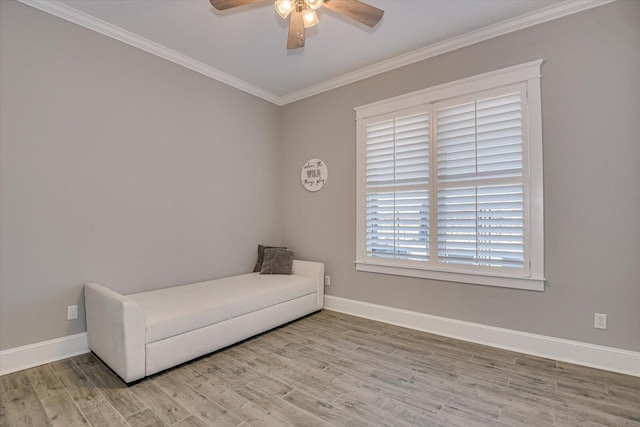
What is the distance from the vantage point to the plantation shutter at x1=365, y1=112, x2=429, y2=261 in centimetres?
325

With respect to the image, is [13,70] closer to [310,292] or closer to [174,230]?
[174,230]

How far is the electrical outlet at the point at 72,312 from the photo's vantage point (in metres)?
2.58

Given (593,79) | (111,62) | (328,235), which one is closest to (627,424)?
(593,79)

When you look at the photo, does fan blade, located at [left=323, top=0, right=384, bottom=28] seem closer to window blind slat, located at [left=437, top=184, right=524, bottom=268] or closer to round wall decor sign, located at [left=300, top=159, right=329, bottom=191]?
window blind slat, located at [left=437, top=184, right=524, bottom=268]

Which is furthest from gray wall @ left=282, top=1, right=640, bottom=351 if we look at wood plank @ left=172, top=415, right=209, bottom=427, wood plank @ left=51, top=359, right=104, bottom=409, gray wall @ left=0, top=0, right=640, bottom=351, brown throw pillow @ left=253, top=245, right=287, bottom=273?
wood plank @ left=51, top=359, right=104, bottom=409

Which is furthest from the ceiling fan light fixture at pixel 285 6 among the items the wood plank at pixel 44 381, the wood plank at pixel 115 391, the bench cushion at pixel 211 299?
the wood plank at pixel 44 381

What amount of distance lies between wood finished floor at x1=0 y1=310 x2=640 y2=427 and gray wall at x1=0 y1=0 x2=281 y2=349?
74 centimetres

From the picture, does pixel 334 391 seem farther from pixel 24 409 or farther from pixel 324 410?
pixel 24 409

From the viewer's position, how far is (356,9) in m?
2.02

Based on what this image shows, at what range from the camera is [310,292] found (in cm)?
368

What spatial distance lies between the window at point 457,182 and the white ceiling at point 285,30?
454mm

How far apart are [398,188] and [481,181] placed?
84 cm

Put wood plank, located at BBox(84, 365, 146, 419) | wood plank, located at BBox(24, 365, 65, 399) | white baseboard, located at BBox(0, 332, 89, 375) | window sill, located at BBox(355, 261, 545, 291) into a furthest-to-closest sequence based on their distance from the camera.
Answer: window sill, located at BBox(355, 261, 545, 291), white baseboard, located at BBox(0, 332, 89, 375), wood plank, located at BBox(24, 365, 65, 399), wood plank, located at BBox(84, 365, 146, 419)

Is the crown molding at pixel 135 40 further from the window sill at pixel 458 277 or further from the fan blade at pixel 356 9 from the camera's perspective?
the window sill at pixel 458 277
